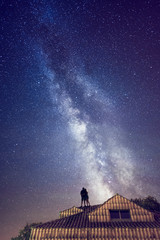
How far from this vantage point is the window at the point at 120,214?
17858 millimetres

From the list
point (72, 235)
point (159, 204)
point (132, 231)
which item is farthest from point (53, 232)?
point (159, 204)

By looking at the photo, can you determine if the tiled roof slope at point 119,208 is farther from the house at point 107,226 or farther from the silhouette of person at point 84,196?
the silhouette of person at point 84,196

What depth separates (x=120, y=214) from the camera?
716 inches

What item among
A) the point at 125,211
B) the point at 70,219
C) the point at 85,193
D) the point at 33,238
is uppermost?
the point at 85,193

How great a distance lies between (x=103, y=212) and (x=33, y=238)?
8241mm

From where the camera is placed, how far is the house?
1505cm

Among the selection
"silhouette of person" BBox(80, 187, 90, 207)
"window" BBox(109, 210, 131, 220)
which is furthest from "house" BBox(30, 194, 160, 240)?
"silhouette of person" BBox(80, 187, 90, 207)

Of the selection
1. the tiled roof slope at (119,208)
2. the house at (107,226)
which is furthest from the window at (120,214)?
the tiled roof slope at (119,208)

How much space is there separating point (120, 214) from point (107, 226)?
10.2 ft

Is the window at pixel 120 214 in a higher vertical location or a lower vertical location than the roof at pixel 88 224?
higher

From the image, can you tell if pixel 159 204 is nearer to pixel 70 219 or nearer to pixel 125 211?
pixel 125 211

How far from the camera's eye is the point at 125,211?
60.5 ft

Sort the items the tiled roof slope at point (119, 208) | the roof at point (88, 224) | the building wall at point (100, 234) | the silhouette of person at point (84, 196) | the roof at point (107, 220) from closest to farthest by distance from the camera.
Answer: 1. the building wall at point (100, 234)
2. the roof at point (88, 224)
3. the roof at point (107, 220)
4. the tiled roof slope at point (119, 208)
5. the silhouette of person at point (84, 196)

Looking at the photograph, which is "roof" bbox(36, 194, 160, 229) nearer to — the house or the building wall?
the house
